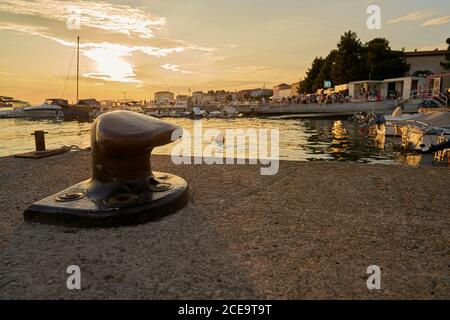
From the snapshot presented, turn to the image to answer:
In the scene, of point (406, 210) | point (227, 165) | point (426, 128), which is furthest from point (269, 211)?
point (426, 128)

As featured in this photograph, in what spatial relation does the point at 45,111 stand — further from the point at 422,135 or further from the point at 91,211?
the point at 91,211

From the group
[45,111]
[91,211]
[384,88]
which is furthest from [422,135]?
[45,111]

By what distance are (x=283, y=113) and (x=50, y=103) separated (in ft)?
188

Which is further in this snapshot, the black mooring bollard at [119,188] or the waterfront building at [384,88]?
the waterfront building at [384,88]

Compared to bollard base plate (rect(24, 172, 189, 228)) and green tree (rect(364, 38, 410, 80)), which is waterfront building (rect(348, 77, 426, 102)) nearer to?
green tree (rect(364, 38, 410, 80))

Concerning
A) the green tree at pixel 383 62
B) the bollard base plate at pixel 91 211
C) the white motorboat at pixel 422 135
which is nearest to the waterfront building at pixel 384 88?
the green tree at pixel 383 62

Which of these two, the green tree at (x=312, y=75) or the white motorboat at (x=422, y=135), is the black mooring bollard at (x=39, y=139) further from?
the green tree at (x=312, y=75)

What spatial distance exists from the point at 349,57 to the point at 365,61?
365cm

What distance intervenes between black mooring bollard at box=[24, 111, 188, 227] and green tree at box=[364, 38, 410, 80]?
229 ft

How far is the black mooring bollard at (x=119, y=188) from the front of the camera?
429 centimetres

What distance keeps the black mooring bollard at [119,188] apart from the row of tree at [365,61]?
69696mm
